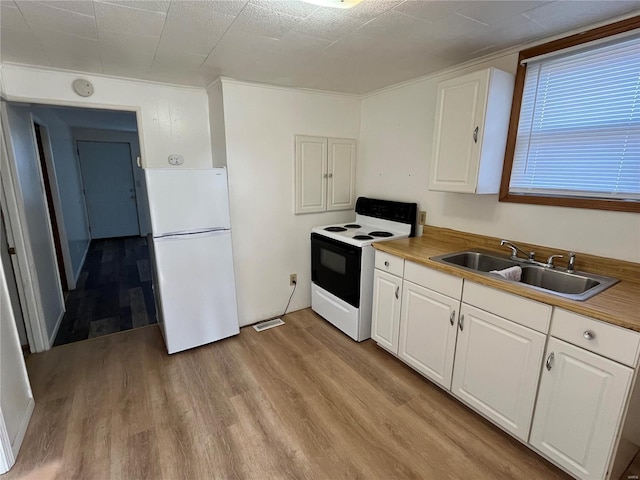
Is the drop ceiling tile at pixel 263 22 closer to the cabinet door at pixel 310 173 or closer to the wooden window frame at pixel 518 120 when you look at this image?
the cabinet door at pixel 310 173

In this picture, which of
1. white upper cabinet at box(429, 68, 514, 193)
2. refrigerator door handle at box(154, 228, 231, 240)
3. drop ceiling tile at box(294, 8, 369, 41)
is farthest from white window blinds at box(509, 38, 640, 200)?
refrigerator door handle at box(154, 228, 231, 240)

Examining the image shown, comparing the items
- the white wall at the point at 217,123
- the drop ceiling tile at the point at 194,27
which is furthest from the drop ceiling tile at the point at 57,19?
the white wall at the point at 217,123

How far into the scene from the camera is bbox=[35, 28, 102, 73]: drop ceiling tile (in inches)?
70.9

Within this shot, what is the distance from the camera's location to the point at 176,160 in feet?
9.51

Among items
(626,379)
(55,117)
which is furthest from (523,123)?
(55,117)

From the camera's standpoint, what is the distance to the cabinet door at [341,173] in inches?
129

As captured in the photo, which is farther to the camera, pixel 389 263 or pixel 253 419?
pixel 389 263

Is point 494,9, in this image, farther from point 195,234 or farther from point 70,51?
point 70,51

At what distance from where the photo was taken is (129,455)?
1.69m

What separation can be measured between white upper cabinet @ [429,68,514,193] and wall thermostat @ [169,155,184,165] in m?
2.22

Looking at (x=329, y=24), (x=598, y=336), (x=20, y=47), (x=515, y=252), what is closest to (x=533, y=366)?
(x=598, y=336)

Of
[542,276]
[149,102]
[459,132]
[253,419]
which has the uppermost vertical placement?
[149,102]

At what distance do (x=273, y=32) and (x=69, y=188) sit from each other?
16.0ft

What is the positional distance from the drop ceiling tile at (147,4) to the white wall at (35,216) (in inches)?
65.5
